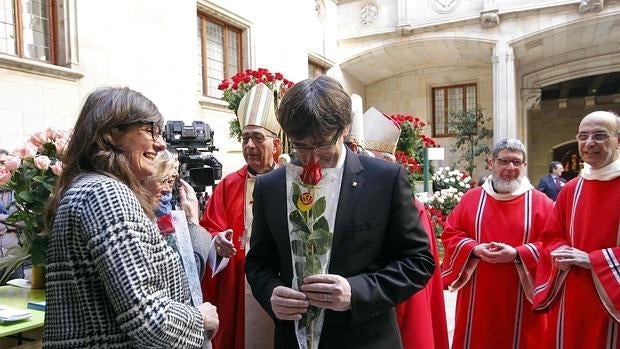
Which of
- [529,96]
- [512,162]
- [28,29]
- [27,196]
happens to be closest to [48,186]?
[27,196]

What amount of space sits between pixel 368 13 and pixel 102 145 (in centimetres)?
1278

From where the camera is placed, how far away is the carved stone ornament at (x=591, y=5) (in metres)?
10.8

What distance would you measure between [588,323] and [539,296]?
0.29 meters

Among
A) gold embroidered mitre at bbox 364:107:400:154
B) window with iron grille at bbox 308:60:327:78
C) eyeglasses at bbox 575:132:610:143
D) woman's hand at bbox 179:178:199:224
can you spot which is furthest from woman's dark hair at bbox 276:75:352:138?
window with iron grille at bbox 308:60:327:78

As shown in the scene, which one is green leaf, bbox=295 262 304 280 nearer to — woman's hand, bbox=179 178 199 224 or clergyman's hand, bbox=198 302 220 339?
clergyman's hand, bbox=198 302 220 339

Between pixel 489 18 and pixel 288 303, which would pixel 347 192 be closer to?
pixel 288 303

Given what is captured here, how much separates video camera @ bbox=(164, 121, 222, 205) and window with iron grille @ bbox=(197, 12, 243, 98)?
6.09 meters

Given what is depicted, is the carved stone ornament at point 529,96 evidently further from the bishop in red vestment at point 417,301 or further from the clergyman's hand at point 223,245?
the clergyman's hand at point 223,245

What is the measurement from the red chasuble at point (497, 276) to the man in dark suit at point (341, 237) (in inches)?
66.8

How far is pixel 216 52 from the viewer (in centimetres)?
942

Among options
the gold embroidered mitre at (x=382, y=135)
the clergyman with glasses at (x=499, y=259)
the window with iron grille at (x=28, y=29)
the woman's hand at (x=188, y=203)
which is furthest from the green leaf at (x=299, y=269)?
the window with iron grille at (x=28, y=29)

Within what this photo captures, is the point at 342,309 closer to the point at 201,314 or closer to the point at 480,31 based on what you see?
the point at 201,314

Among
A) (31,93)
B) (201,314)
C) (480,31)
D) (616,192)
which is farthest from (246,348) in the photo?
(480,31)

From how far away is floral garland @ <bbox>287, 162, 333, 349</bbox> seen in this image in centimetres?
133
